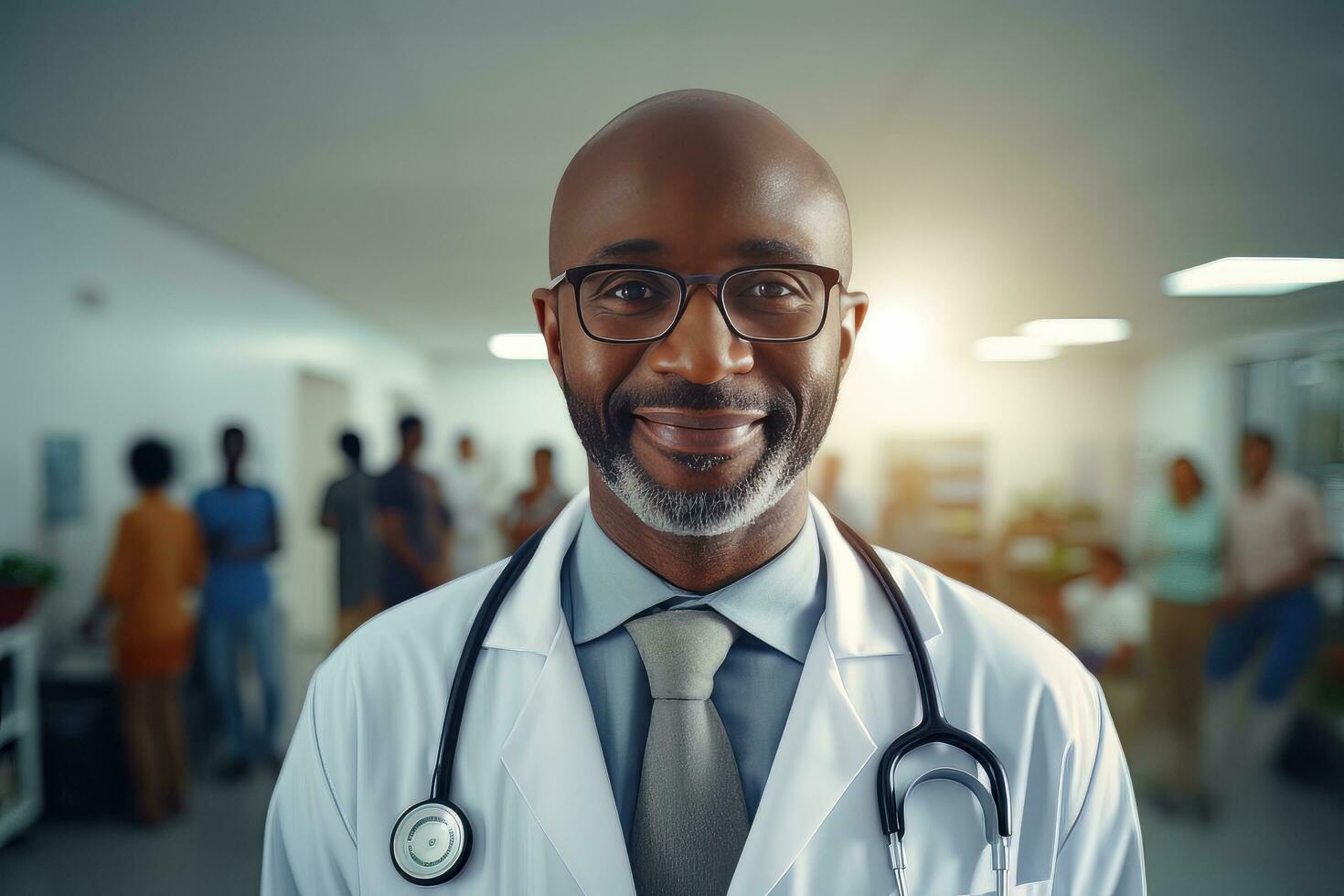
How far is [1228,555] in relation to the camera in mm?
1457

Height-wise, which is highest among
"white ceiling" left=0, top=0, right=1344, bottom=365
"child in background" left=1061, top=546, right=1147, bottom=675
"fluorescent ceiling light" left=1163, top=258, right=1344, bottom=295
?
"white ceiling" left=0, top=0, right=1344, bottom=365

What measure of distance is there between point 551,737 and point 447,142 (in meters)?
0.78

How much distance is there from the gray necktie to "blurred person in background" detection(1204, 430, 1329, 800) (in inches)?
55.0

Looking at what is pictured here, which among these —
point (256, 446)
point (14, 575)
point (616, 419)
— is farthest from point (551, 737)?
point (14, 575)

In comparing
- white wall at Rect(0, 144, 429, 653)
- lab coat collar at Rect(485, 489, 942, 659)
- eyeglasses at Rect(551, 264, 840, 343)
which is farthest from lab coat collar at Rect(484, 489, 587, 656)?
white wall at Rect(0, 144, 429, 653)

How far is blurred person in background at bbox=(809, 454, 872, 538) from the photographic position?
3.23 ft

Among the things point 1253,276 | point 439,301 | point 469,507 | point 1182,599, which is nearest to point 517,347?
point 439,301

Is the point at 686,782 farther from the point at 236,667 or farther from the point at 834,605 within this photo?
the point at 236,667

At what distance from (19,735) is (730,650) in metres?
1.23

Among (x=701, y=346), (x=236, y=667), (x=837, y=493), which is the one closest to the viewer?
(x=701, y=346)

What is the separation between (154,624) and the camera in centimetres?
111

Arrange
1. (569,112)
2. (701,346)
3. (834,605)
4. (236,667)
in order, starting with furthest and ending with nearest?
(236,667) < (569,112) < (834,605) < (701,346)

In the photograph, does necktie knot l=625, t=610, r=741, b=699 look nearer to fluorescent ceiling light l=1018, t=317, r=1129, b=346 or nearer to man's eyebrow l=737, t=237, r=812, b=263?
man's eyebrow l=737, t=237, r=812, b=263

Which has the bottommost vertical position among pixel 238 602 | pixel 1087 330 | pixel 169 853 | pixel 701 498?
pixel 169 853
